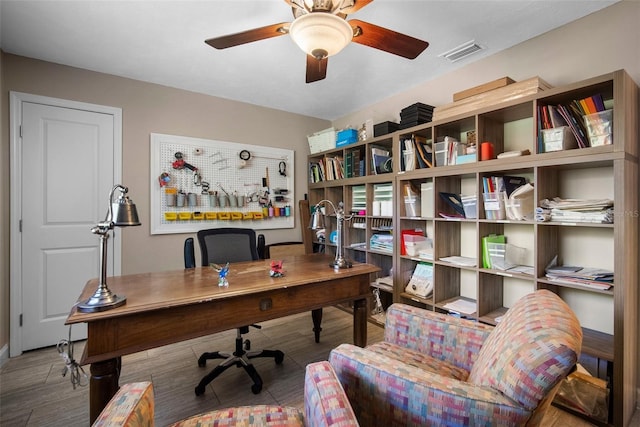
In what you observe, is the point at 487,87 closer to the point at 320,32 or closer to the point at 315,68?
the point at 315,68

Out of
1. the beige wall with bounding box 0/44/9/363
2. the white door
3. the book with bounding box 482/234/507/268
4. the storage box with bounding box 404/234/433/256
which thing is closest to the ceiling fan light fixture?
the book with bounding box 482/234/507/268

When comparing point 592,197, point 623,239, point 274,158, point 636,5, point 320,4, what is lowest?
point 623,239

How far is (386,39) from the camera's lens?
1567 millimetres

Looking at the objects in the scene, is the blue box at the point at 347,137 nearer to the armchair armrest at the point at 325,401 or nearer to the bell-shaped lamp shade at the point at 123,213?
the bell-shaped lamp shade at the point at 123,213

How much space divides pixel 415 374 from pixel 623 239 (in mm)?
1457

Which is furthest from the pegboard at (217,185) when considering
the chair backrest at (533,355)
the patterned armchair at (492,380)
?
the chair backrest at (533,355)

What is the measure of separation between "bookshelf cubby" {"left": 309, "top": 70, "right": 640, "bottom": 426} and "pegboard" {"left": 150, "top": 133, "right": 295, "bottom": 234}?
54.5 inches

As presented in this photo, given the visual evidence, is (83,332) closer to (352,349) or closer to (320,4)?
(352,349)

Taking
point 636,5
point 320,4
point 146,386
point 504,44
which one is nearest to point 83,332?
point 146,386

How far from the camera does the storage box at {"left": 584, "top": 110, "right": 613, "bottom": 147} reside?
62.0 inches

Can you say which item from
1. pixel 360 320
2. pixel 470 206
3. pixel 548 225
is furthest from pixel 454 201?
pixel 360 320

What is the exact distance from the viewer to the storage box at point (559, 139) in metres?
1.73

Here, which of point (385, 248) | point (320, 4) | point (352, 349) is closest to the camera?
point (352, 349)

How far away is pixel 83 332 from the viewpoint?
267 centimetres
